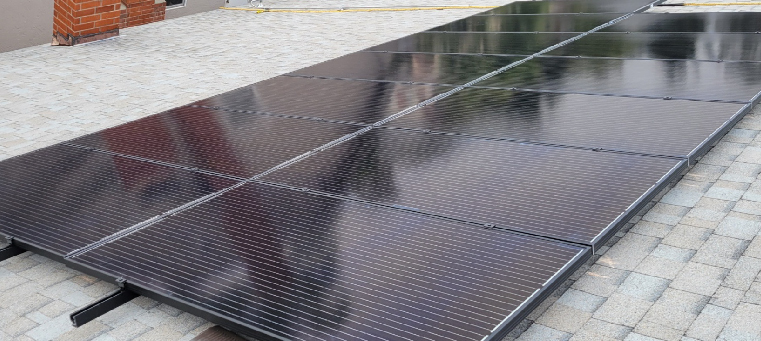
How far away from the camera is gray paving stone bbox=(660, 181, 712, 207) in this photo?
5.13 meters

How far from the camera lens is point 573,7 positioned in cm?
1102

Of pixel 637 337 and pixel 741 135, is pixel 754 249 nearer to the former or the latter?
pixel 637 337

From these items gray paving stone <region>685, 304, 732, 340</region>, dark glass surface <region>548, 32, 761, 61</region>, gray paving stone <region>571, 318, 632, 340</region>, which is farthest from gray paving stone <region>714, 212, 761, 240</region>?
dark glass surface <region>548, 32, 761, 61</region>

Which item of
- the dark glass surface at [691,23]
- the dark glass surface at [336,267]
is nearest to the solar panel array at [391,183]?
the dark glass surface at [336,267]

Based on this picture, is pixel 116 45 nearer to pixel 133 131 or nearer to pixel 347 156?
pixel 133 131

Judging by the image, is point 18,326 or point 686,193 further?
point 686,193

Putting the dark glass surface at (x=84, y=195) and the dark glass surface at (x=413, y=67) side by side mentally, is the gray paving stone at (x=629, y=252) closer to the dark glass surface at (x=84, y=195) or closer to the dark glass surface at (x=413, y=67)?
the dark glass surface at (x=84, y=195)

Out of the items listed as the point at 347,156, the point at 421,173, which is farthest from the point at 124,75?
the point at 421,173

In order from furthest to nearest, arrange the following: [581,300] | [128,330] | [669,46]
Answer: [669,46] < [128,330] < [581,300]

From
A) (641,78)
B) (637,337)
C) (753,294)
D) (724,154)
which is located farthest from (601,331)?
(641,78)

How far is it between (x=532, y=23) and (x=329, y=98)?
12.8 feet

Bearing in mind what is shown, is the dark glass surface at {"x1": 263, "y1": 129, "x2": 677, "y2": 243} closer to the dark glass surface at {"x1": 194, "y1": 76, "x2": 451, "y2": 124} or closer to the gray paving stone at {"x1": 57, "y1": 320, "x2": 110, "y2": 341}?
the dark glass surface at {"x1": 194, "y1": 76, "x2": 451, "y2": 124}

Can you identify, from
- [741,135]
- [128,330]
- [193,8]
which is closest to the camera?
[128,330]

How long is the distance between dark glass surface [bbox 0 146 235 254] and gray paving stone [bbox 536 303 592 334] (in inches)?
94.2
